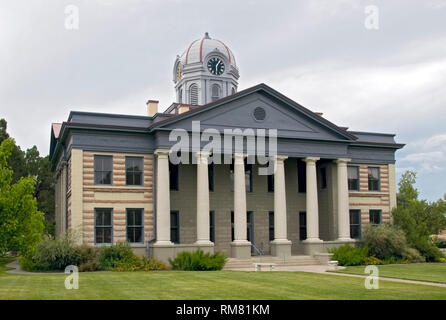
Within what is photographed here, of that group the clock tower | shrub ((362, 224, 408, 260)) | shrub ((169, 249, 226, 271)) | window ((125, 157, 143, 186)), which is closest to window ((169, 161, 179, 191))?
window ((125, 157, 143, 186))

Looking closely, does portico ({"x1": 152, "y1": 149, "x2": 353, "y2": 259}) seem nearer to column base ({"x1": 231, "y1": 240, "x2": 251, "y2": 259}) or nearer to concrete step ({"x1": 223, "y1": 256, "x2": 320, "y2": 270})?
column base ({"x1": 231, "y1": 240, "x2": 251, "y2": 259})

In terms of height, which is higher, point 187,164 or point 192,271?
point 187,164

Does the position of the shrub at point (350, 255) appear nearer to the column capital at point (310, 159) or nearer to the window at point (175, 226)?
the column capital at point (310, 159)

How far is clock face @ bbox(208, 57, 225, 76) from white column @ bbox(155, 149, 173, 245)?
57.0ft

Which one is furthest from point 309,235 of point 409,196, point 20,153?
point 20,153

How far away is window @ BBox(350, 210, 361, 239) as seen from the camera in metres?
40.0

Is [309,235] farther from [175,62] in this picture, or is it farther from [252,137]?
[175,62]

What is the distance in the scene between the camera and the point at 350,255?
34562mm

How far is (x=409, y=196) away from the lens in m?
49.0

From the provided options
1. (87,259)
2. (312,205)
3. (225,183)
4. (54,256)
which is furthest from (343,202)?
(54,256)

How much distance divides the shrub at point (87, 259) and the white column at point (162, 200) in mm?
3950

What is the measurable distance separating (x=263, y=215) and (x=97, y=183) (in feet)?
41.1

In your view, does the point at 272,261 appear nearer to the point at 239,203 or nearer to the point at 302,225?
the point at 239,203

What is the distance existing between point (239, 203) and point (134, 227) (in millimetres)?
6701
